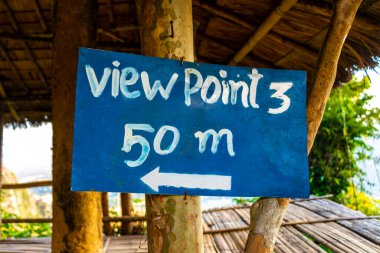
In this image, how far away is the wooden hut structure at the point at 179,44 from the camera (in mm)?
1151

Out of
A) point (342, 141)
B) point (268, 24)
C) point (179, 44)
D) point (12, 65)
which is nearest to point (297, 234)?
point (268, 24)

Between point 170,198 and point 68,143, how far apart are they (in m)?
1.48

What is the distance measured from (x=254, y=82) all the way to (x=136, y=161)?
450 millimetres

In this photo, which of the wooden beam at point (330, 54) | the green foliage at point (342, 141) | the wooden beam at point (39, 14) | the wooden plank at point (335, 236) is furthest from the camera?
the green foliage at point (342, 141)

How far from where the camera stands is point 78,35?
2.39 m

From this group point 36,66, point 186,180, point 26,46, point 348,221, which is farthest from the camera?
point 36,66

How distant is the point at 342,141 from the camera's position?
7.92 meters

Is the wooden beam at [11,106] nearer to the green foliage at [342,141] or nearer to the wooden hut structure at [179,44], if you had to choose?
the wooden hut structure at [179,44]

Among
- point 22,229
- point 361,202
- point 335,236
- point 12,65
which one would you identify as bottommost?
point 22,229

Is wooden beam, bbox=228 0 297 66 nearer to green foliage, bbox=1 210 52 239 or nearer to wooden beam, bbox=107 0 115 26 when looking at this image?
wooden beam, bbox=107 0 115 26

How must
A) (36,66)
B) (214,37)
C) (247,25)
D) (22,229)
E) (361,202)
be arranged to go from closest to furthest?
(247,25) < (214,37) < (36,66) < (22,229) < (361,202)

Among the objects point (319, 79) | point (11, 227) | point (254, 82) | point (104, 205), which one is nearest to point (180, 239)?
point (254, 82)

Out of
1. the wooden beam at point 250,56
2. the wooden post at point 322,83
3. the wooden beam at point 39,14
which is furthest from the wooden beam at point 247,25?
the wooden beam at point 39,14

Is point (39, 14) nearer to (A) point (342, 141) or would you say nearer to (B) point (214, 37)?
(B) point (214, 37)
